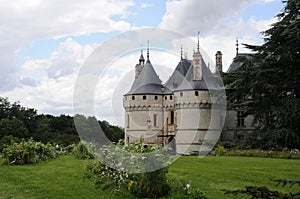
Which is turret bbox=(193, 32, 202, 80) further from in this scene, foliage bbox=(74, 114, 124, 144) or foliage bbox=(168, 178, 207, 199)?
foliage bbox=(168, 178, 207, 199)

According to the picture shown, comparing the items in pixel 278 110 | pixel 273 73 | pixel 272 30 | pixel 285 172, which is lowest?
pixel 285 172

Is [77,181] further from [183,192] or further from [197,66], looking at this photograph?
[197,66]

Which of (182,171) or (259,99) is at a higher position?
(259,99)

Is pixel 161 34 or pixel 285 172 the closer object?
pixel 161 34

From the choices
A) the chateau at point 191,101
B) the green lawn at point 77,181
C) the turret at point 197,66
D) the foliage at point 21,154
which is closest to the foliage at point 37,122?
the chateau at point 191,101

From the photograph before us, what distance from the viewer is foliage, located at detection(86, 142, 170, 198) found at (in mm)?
6992

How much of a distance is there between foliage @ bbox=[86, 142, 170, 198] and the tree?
13.3 metres

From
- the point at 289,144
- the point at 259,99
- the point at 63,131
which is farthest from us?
the point at 63,131

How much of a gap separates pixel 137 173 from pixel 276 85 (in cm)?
1570

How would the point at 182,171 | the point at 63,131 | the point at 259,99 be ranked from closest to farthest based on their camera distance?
the point at 182,171, the point at 259,99, the point at 63,131

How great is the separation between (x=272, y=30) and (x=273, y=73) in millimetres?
2079

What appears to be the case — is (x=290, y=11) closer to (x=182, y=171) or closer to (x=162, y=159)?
(x=182, y=171)

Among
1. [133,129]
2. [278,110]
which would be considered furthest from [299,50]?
[133,129]

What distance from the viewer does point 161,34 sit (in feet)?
29.6
